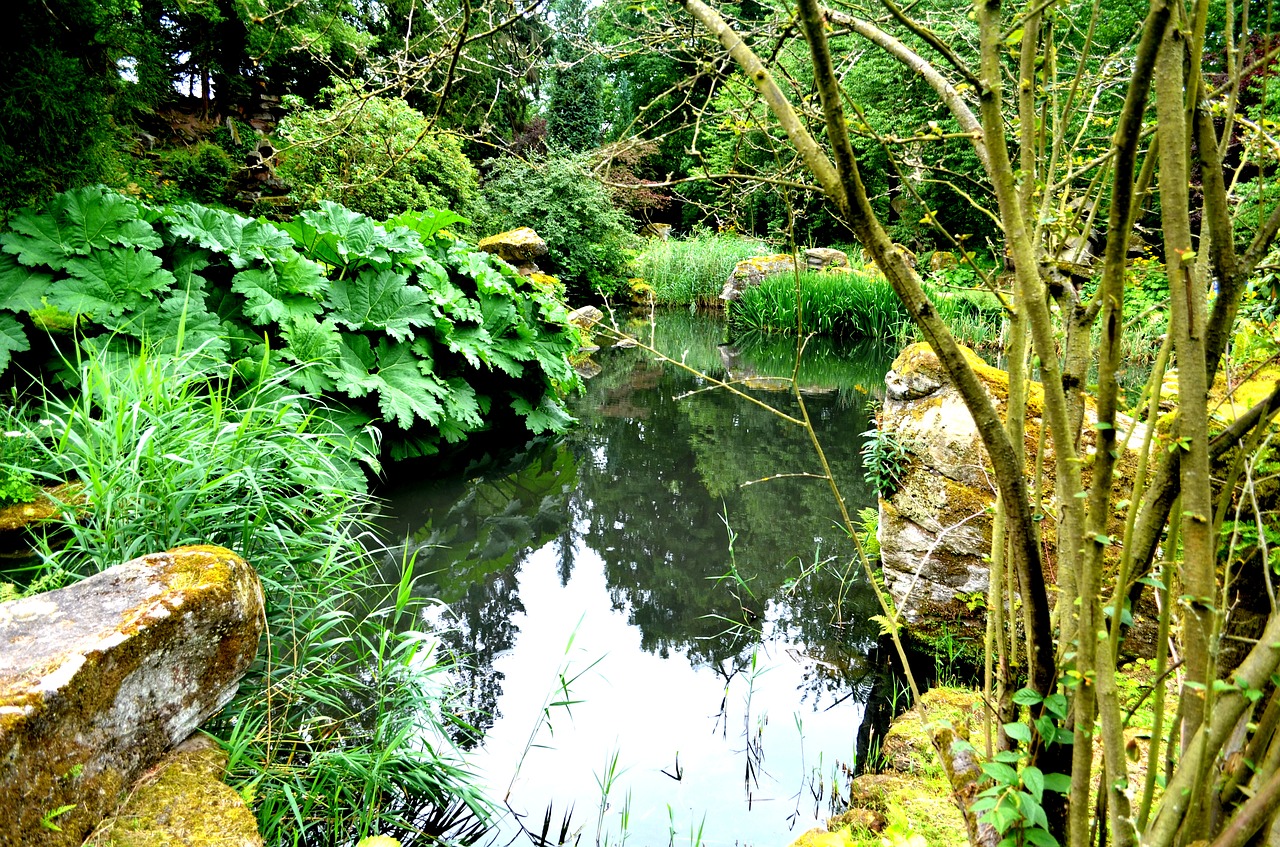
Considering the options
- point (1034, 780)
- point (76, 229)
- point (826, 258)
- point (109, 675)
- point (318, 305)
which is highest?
point (826, 258)

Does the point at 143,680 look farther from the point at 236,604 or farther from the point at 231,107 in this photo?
the point at 231,107

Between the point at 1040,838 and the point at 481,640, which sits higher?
the point at 1040,838

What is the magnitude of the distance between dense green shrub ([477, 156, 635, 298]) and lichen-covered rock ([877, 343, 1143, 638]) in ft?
36.6

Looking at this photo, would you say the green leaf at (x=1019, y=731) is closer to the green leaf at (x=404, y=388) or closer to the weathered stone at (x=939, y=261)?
the weathered stone at (x=939, y=261)

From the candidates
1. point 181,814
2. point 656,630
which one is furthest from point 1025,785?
point 656,630

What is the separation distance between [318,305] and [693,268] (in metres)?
11.7

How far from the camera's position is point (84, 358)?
13.1ft

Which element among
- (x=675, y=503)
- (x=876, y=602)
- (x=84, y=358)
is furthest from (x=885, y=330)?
(x=84, y=358)

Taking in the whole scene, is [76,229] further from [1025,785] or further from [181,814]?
[1025,785]

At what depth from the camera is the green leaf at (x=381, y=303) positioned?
16.2ft

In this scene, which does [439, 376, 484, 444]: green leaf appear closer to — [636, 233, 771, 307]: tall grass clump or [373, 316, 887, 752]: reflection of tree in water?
[373, 316, 887, 752]: reflection of tree in water

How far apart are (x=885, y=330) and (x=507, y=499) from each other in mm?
8480

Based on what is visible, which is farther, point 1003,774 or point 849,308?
point 849,308

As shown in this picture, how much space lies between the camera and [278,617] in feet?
7.43
